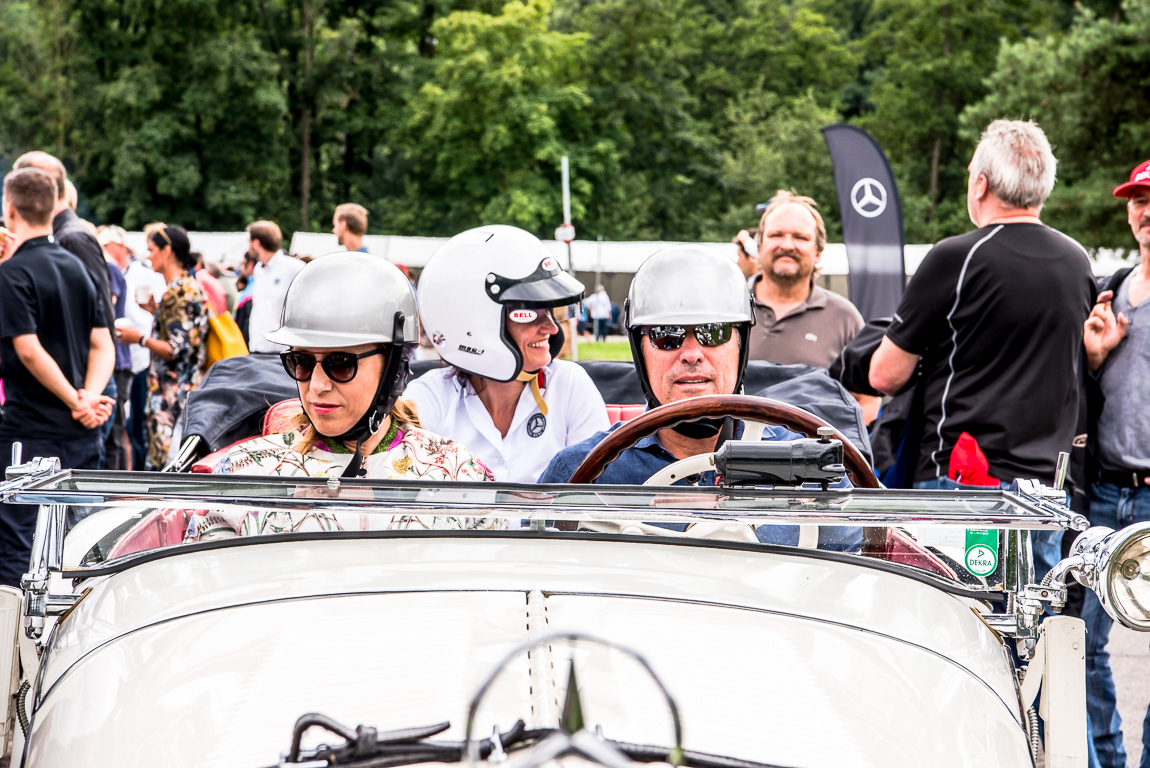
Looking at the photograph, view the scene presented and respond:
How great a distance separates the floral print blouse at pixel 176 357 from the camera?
723 centimetres

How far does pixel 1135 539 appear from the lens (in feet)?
5.92

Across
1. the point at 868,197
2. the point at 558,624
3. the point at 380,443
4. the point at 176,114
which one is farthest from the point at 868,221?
the point at 176,114

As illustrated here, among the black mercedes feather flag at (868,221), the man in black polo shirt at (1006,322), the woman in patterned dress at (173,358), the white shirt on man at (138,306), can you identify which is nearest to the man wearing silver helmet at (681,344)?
the man in black polo shirt at (1006,322)

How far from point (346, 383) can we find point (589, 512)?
3.99 ft

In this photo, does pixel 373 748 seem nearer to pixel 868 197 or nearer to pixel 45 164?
pixel 45 164

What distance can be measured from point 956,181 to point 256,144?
26.4m

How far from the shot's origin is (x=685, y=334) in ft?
9.37

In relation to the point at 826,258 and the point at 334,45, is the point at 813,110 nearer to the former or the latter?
the point at 334,45

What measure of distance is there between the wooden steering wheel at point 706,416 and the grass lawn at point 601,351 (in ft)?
68.3

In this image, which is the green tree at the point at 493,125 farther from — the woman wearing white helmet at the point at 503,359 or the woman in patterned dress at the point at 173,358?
the woman wearing white helmet at the point at 503,359

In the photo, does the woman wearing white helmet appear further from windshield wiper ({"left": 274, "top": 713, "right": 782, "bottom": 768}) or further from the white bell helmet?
windshield wiper ({"left": 274, "top": 713, "right": 782, "bottom": 768})

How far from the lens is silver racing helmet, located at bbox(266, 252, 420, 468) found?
2.82 metres

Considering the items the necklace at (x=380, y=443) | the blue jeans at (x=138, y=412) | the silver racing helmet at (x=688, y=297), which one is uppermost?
the silver racing helmet at (x=688, y=297)

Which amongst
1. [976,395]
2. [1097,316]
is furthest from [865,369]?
[1097,316]
